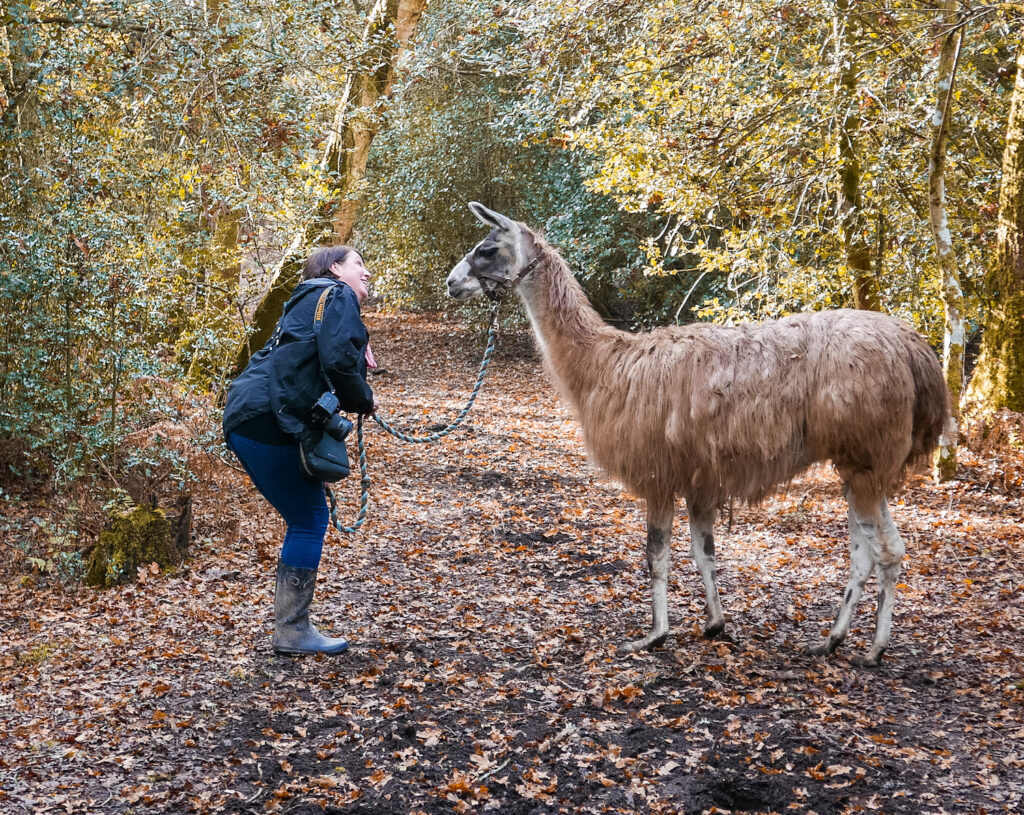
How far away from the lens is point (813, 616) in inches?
223

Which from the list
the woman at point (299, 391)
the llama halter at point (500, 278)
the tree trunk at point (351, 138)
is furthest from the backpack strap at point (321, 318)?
the tree trunk at point (351, 138)

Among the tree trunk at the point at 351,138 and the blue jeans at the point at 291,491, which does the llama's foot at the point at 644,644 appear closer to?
the blue jeans at the point at 291,491

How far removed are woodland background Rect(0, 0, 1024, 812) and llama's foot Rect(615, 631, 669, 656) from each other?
0.22m

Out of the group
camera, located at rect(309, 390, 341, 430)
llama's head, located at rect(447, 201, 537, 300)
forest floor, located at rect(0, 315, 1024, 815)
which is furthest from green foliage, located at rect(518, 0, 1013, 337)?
camera, located at rect(309, 390, 341, 430)

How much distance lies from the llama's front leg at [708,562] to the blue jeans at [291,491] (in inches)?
84.6

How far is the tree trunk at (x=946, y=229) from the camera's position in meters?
7.38

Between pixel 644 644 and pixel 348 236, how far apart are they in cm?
739

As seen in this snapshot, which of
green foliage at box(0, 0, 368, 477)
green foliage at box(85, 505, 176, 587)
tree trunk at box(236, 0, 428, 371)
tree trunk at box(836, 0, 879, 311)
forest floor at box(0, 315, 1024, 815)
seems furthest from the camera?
tree trunk at box(236, 0, 428, 371)

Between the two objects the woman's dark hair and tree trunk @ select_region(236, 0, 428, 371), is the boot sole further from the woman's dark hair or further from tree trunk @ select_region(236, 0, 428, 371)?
tree trunk @ select_region(236, 0, 428, 371)

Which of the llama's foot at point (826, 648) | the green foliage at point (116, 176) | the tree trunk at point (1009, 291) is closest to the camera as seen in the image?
the llama's foot at point (826, 648)

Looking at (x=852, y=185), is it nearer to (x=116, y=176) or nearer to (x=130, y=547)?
(x=116, y=176)

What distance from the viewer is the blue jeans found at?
4.53 meters

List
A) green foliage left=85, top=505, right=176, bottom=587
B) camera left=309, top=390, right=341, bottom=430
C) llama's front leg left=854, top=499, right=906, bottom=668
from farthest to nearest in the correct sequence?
green foliage left=85, top=505, right=176, bottom=587
llama's front leg left=854, top=499, right=906, bottom=668
camera left=309, top=390, right=341, bottom=430

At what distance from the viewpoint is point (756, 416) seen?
4.73 metres
